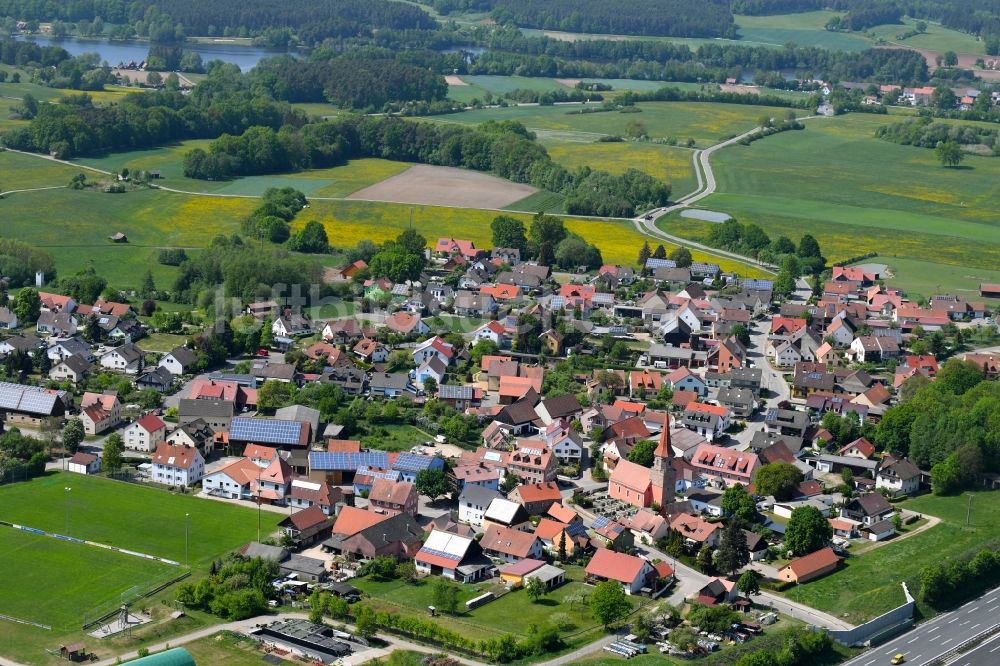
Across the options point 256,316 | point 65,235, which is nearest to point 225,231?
point 65,235

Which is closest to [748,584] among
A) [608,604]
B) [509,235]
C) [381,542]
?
[608,604]

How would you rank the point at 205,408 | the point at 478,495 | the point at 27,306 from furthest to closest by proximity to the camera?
the point at 27,306 < the point at 205,408 < the point at 478,495

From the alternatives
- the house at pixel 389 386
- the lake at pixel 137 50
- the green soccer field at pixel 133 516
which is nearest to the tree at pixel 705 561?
the green soccer field at pixel 133 516

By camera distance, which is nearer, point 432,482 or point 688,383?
point 432,482

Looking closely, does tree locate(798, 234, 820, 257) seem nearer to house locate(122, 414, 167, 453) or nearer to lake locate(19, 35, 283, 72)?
house locate(122, 414, 167, 453)

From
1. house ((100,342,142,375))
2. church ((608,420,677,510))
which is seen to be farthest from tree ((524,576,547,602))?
house ((100,342,142,375))

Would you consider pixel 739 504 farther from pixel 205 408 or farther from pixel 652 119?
pixel 652 119

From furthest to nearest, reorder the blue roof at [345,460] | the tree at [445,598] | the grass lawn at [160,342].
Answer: the grass lawn at [160,342]
the blue roof at [345,460]
the tree at [445,598]

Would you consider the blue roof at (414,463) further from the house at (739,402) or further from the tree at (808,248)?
the tree at (808,248)
